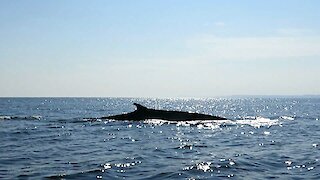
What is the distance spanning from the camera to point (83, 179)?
1717 centimetres

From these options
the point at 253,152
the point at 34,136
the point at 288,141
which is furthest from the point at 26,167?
the point at 288,141

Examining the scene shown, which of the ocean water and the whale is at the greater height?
the whale

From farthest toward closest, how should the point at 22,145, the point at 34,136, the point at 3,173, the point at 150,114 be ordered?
the point at 150,114, the point at 34,136, the point at 22,145, the point at 3,173

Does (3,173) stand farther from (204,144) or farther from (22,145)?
(204,144)

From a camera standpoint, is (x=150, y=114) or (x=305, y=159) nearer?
(x=305, y=159)

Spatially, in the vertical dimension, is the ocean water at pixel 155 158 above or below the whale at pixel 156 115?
below

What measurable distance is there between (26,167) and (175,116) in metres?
36.9

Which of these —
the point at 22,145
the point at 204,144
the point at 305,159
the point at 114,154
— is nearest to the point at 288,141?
the point at 204,144

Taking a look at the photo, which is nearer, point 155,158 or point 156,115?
point 155,158

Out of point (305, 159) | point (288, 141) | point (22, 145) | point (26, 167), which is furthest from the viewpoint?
point (288, 141)

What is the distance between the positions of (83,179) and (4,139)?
18.4 metres

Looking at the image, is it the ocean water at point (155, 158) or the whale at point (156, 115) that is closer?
the ocean water at point (155, 158)

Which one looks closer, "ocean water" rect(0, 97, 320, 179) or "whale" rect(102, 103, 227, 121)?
"ocean water" rect(0, 97, 320, 179)

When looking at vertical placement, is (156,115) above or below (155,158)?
A: above
